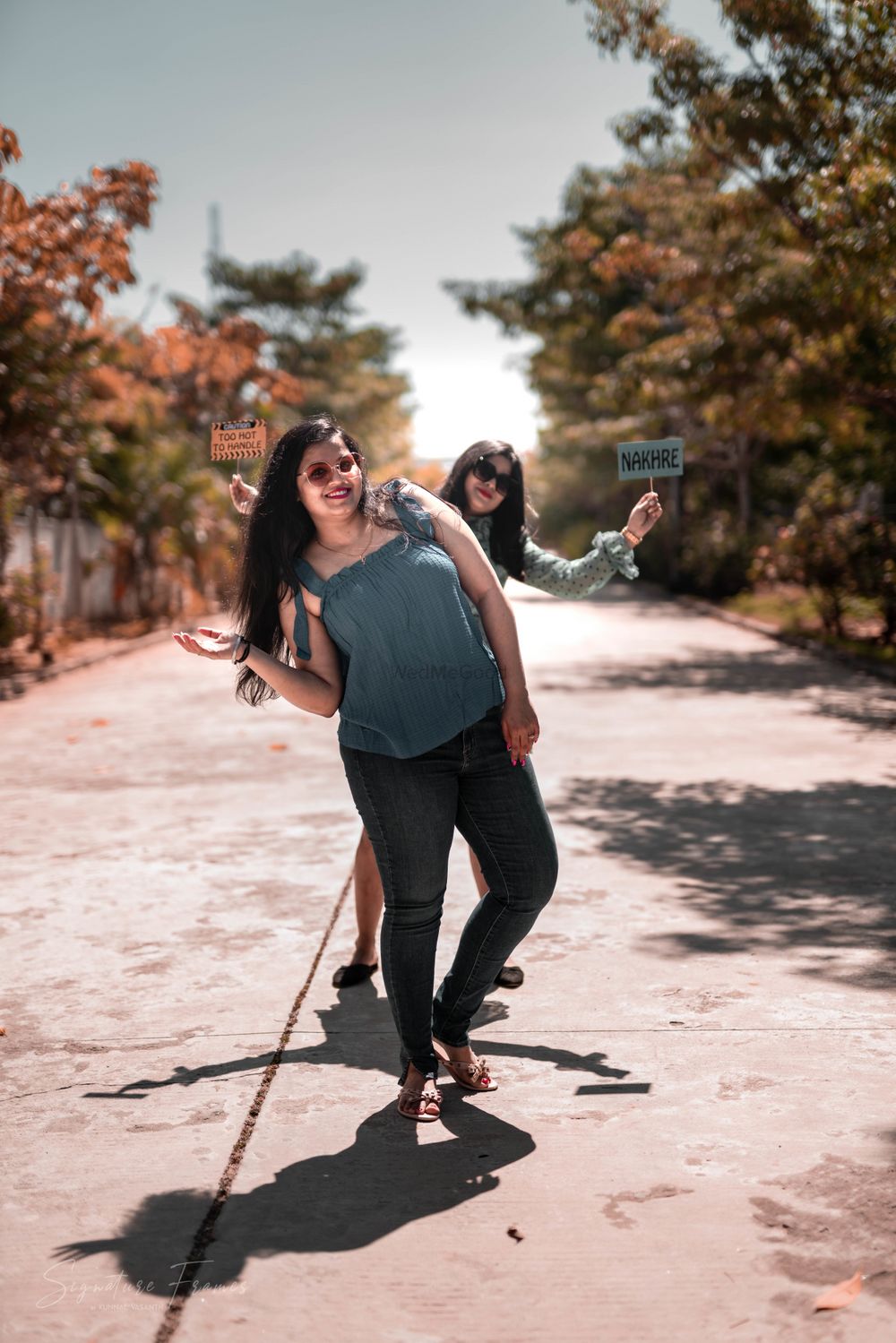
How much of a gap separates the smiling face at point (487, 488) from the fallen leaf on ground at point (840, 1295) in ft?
9.84

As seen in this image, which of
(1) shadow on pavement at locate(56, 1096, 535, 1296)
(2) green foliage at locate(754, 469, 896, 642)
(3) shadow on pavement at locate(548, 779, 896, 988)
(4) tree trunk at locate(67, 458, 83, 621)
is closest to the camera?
(1) shadow on pavement at locate(56, 1096, 535, 1296)

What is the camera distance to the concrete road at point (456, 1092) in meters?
2.93

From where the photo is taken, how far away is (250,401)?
28766 mm

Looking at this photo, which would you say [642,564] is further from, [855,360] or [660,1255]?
[660,1255]

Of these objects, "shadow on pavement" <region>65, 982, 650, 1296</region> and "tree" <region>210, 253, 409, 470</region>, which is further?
"tree" <region>210, 253, 409, 470</region>

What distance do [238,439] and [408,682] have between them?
3.16ft

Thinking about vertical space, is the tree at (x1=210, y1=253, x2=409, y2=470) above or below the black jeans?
above

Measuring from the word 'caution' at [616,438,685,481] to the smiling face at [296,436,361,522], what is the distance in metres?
0.89

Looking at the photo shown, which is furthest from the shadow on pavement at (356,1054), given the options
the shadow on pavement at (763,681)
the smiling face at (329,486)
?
the shadow on pavement at (763,681)

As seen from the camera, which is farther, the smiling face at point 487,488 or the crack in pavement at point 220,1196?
the smiling face at point 487,488

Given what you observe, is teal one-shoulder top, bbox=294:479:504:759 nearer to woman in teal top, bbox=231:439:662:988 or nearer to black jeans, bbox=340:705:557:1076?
black jeans, bbox=340:705:557:1076

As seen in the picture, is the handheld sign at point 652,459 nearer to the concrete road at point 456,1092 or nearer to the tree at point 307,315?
the concrete road at point 456,1092

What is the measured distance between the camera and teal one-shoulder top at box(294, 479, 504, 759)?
12.0 feet

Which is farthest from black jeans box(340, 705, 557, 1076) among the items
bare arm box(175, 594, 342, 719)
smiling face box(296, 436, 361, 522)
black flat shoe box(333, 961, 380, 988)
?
black flat shoe box(333, 961, 380, 988)
